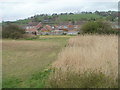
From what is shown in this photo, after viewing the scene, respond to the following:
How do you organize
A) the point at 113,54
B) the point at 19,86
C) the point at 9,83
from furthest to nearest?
the point at 113,54
the point at 9,83
the point at 19,86

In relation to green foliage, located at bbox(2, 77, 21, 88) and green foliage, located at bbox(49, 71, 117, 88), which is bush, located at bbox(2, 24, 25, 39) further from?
green foliage, located at bbox(49, 71, 117, 88)

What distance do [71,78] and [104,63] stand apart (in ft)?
4.81

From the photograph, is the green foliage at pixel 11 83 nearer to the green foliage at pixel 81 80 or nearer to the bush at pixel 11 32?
the green foliage at pixel 81 80

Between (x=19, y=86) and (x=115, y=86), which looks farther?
(x=19, y=86)

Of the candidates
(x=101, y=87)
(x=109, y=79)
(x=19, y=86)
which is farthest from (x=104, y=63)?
(x=19, y=86)

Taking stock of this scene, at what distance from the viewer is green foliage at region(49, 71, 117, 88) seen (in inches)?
164

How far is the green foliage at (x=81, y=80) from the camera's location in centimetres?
417

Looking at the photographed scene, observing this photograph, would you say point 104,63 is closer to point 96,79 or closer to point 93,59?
point 93,59

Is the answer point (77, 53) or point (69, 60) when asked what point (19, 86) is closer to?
point (69, 60)

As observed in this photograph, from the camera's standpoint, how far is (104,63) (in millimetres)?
5438

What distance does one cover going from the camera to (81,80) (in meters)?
4.31

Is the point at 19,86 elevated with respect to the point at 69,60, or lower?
lower

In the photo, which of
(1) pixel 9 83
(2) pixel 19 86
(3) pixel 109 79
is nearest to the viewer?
(3) pixel 109 79

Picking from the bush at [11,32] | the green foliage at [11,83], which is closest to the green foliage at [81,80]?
the green foliage at [11,83]
